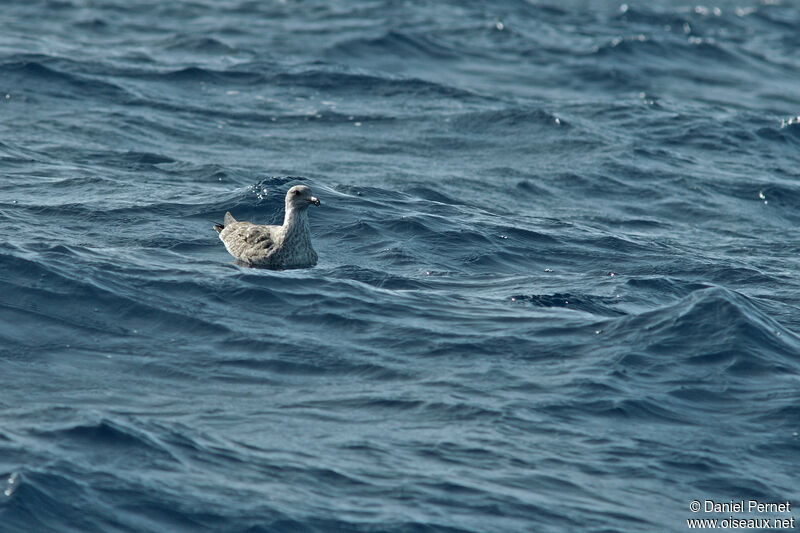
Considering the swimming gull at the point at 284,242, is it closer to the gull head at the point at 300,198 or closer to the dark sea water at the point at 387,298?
the gull head at the point at 300,198

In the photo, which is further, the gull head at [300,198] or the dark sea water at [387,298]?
the gull head at [300,198]

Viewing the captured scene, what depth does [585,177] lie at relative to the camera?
70.7ft

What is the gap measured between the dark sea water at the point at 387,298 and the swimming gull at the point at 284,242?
0.36 m

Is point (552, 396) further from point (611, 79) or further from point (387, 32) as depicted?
point (387, 32)

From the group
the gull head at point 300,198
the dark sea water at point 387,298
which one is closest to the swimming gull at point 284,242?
the gull head at point 300,198

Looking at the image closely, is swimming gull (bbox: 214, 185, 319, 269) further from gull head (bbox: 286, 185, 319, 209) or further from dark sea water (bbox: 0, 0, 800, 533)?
dark sea water (bbox: 0, 0, 800, 533)

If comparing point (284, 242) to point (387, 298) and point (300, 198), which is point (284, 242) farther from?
point (387, 298)

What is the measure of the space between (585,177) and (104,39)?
51.0 ft

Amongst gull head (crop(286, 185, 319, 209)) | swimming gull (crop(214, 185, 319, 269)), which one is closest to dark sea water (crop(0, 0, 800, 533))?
swimming gull (crop(214, 185, 319, 269))

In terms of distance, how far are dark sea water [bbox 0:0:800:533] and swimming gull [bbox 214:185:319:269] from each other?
362 mm

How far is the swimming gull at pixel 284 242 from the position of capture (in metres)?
14.4

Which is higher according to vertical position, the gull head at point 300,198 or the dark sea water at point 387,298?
the gull head at point 300,198

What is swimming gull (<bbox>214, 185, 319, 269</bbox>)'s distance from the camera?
Result: 14391mm

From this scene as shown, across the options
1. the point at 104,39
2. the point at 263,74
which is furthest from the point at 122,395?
the point at 104,39
